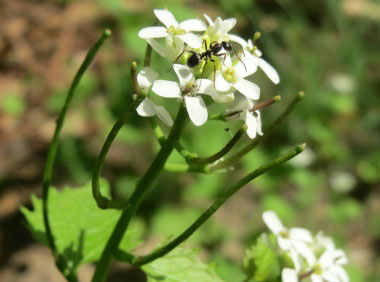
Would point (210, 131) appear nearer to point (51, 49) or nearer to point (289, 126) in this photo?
point (289, 126)

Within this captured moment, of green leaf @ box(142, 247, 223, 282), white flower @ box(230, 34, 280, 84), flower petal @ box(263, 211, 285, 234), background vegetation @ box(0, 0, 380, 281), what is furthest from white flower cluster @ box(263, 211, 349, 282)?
background vegetation @ box(0, 0, 380, 281)

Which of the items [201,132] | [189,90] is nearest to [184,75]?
[189,90]

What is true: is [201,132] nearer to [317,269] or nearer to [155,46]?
[317,269]

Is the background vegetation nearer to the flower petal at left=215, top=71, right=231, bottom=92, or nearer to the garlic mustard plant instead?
the garlic mustard plant

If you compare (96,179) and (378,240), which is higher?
(378,240)

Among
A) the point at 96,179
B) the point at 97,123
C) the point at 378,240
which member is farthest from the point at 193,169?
the point at 378,240
